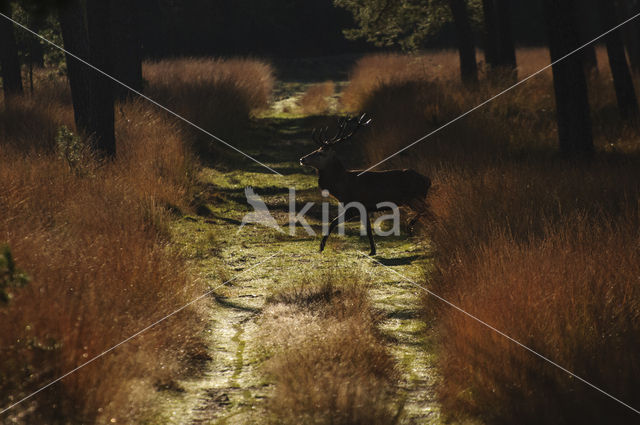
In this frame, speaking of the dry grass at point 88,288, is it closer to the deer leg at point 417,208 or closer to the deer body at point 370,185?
the deer body at point 370,185

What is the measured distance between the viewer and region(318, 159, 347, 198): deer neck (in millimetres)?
8109

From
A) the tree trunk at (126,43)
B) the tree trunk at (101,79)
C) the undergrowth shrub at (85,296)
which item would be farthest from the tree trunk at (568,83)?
the tree trunk at (126,43)

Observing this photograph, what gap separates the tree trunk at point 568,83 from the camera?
9.76 meters

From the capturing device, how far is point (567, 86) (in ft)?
32.7

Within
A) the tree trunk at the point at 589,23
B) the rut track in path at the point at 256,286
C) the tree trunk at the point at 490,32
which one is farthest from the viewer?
the tree trunk at the point at 589,23

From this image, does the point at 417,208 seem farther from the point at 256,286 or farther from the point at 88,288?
the point at 88,288

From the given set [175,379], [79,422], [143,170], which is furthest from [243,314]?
[143,170]

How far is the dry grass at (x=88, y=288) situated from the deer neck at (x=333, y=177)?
2.00 metres

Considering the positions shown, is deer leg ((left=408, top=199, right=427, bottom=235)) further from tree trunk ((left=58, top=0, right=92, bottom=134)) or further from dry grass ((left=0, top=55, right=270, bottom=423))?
tree trunk ((left=58, top=0, right=92, bottom=134))

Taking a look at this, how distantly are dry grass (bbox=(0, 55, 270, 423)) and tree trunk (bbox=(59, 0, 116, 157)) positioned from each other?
0.68 meters

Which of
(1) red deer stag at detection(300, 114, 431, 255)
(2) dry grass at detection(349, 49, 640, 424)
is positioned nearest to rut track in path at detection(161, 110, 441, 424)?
(2) dry grass at detection(349, 49, 640, 424)

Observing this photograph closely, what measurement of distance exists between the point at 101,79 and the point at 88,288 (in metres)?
6.48

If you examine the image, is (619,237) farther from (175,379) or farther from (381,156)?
(381,156)

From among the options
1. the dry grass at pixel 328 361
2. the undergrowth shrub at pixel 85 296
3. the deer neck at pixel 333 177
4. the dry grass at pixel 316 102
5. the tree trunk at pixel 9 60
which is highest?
the tree trunk at pixel 9 60
